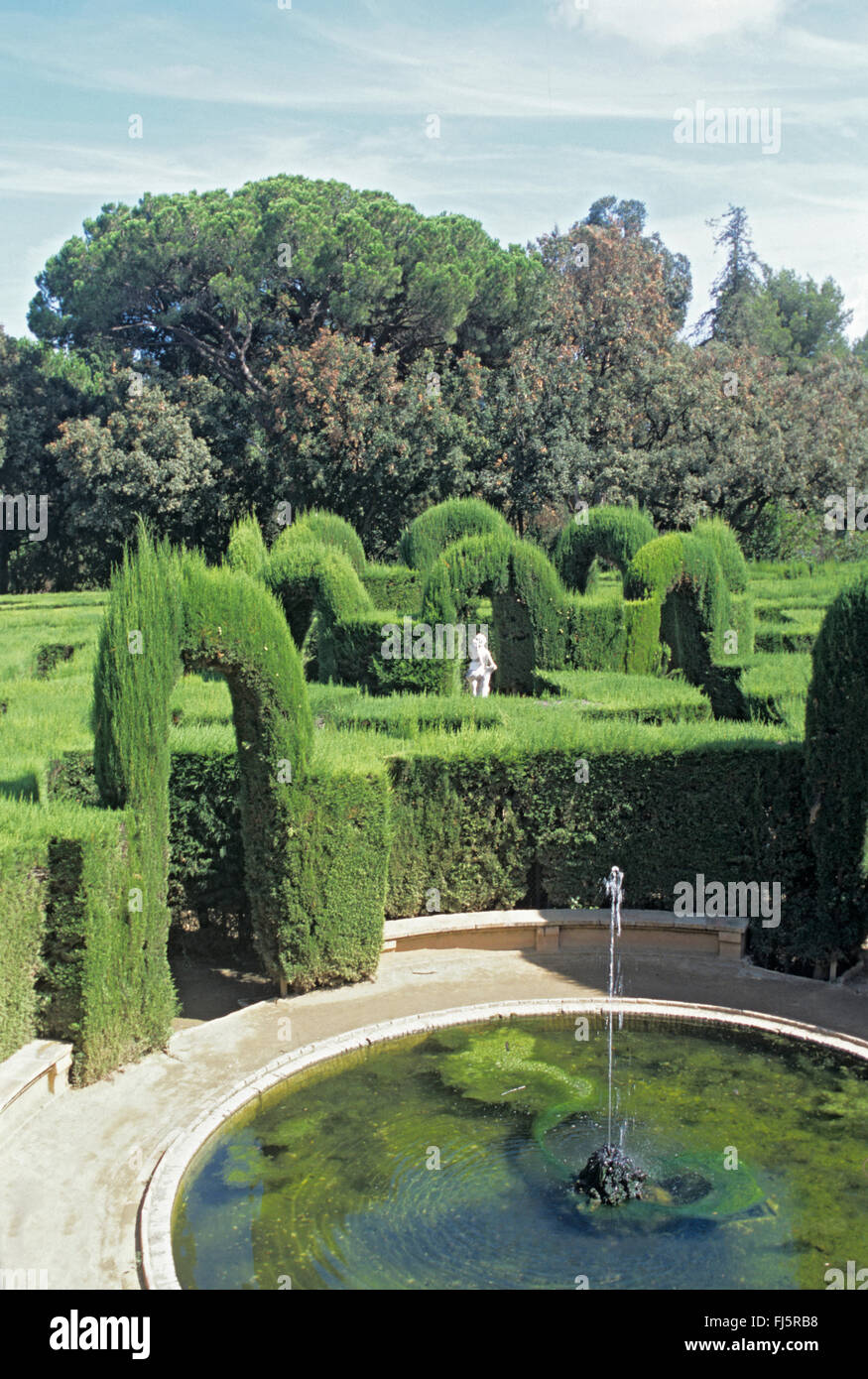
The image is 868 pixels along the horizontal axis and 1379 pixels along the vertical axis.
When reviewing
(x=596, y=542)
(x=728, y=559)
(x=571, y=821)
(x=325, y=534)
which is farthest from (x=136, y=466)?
(x=571, y=821)

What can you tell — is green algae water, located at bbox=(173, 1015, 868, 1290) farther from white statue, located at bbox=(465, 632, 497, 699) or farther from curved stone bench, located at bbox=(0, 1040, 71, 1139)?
white statue, located at bbox=(465, 632, 497, 699)

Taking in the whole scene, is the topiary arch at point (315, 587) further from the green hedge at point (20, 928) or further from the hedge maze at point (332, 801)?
the green hedge at point (20, 928)

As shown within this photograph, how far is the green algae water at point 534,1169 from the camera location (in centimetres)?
663

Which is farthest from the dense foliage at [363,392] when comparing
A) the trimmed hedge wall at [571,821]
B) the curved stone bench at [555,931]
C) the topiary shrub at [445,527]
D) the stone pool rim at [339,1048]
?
the stone pool rim at [339,1048]

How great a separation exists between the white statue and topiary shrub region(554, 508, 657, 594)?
208 inches

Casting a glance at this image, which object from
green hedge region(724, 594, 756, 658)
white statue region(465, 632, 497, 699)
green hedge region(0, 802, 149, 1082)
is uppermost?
green hedge region(724, 594, 756, 658)

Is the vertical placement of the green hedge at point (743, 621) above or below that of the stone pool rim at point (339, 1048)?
above

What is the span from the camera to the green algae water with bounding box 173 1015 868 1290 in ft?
21.7

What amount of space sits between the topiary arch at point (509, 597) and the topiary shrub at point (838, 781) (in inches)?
349

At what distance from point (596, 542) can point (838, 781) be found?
12.4 metres

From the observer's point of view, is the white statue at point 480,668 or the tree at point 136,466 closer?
the white statue at point 480,668

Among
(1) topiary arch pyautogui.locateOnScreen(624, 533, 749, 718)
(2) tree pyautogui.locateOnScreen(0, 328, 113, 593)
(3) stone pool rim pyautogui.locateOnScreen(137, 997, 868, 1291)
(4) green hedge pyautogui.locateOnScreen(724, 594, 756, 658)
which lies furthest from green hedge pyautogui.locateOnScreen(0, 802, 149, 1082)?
(2) tree pyautogui.locateOnScreen(0, 328, 113, 593)

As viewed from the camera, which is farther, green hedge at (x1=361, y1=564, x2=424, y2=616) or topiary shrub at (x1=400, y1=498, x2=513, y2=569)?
green hedge at (x1=361, y1=564, x2=424, y2=616)

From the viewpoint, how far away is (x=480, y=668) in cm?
1762
